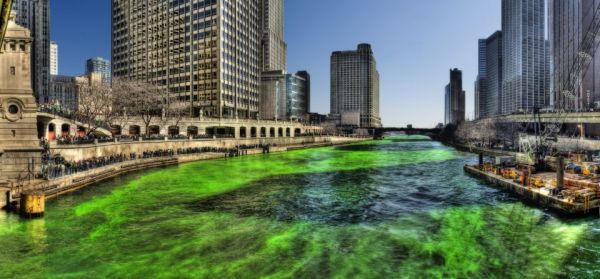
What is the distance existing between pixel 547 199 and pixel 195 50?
135m

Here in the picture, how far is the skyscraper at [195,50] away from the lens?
140875 millimetres

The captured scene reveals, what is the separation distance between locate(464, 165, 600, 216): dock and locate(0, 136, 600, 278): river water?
1142 mm

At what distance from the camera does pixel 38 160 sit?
3878 cm

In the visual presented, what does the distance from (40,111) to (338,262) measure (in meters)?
61.4

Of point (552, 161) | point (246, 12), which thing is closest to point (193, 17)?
point (246, 12)

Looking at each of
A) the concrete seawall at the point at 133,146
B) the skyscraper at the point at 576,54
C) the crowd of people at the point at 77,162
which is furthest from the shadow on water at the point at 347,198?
the skyscraper at the point at 576,54

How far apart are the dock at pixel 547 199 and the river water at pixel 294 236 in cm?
114

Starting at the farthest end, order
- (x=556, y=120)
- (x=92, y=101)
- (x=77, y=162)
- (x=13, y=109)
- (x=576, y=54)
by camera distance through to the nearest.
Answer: (x=576, y=54) → (x=92, y=101) → (x=556, y=120) → (x=77, y=162) → (x=13, y=109)

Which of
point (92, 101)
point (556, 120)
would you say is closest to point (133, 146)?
point (92, 101)

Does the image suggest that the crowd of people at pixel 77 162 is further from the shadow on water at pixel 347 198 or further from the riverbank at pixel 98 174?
the shadow on water at pixel 347 198

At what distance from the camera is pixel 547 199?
111ft

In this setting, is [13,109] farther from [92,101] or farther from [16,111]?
[92,101]

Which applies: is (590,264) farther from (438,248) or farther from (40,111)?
(40,111)

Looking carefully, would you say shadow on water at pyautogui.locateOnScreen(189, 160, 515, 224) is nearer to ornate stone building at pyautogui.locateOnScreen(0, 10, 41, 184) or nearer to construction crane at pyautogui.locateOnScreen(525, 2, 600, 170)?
construction crane at pyautogui.locateOnScreen(525, 2, 600, 170)
